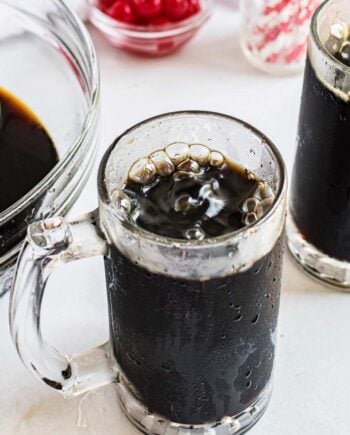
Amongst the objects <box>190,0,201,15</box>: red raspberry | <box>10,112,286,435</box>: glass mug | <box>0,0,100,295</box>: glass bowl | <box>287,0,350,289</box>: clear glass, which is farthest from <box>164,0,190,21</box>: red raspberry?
<box>10,112,286,435</box>: glass mug

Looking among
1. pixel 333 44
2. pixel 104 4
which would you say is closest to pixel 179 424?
pixel 333 44

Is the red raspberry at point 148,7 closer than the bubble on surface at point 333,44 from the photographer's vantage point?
No

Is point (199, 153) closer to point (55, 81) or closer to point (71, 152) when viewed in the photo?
point (71, 152)

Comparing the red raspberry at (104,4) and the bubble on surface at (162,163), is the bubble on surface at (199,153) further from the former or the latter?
the red raspberry at (104,4)

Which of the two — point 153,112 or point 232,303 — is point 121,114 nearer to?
point 153,112

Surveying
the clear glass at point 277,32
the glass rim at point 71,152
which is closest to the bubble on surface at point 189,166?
the glass rim at point 71,152

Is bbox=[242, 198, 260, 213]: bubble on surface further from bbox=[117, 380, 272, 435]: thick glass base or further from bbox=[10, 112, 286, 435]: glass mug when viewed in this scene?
bbox=[117, 380, 272, 435]: thick glass base

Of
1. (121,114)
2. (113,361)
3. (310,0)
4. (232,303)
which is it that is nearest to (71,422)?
(113,361)
